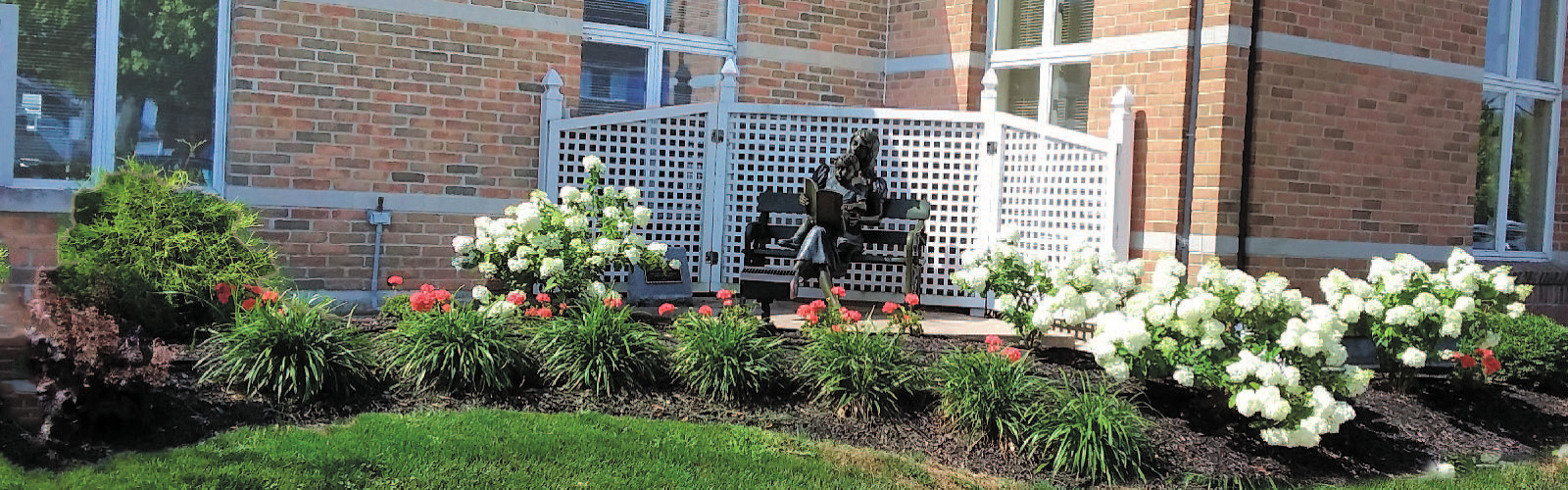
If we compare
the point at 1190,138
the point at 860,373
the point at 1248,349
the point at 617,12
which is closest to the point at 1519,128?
the point at 1190,138

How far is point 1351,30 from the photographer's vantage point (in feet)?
32.4

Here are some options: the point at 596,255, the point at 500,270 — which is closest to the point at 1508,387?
the point at 596,255

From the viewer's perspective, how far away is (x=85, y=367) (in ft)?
17.0

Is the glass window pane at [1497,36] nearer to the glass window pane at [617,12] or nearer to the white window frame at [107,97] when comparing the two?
the glass window pane at [617,12]

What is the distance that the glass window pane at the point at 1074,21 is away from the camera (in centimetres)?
1046

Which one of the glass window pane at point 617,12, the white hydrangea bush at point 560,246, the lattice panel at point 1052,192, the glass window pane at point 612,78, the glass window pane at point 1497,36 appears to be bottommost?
the white hydrangea bush at point 560,246

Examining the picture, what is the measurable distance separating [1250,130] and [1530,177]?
3.94 m

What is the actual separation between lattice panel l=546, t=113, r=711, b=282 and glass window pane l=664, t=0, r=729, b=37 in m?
1.12

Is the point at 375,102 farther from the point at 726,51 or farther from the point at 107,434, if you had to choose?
the point at 107,434

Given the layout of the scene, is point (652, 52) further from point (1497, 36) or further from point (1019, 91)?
point (1497, 36)

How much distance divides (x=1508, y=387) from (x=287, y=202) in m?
8.05

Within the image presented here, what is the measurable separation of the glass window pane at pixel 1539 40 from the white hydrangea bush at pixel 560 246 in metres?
8.05

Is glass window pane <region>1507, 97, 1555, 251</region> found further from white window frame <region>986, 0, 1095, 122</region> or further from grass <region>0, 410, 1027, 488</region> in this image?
grass <region>0, 410, 1027, 488</region>

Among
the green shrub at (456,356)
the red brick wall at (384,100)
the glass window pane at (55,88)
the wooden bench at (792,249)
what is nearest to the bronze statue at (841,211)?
the wooden bench at (792,249)
